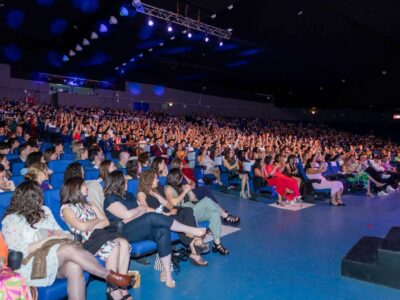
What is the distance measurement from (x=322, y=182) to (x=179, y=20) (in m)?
7.03

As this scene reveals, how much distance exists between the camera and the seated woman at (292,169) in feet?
26.2

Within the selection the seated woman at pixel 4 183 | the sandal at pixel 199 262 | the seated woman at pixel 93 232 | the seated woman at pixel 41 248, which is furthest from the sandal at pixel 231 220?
the seated woman at pixel 4 183

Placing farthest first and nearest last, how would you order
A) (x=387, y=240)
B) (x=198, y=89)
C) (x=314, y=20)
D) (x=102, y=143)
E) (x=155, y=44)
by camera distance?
(x=198, y=89), (x=155, y=44), (x=314, y=20), (x=102, y=143), (x=387, y=240)

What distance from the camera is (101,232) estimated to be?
3.19m

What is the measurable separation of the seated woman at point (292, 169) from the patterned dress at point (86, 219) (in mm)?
5445

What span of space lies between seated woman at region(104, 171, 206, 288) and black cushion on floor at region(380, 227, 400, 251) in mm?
1781

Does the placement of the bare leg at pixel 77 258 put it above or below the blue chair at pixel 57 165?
below

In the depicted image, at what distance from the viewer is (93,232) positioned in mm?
3205

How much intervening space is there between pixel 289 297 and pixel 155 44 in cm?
1340

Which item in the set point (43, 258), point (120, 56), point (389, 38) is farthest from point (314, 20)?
point (43, 258)

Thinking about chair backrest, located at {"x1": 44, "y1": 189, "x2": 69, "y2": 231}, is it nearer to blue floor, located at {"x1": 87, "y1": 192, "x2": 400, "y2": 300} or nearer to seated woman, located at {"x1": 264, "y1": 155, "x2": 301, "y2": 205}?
blue floor, located at {"x1": 87, "y1": 192, "x2": 400, "y2": 300}

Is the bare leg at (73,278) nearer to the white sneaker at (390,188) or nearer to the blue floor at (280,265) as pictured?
the blue floor at (280,265)

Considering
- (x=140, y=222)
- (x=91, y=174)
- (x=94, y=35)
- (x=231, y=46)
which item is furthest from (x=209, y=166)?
(x=231, y=46)

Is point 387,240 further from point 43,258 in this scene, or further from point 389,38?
point 389,38
